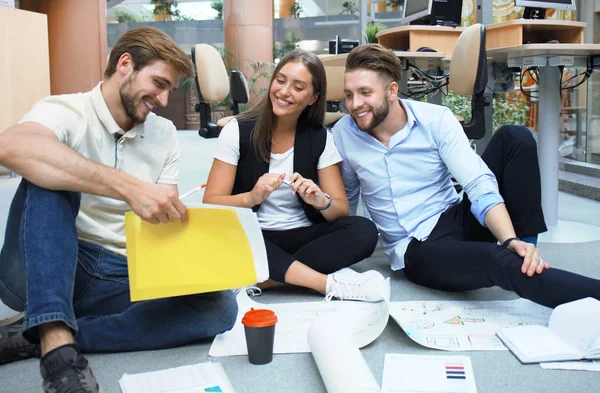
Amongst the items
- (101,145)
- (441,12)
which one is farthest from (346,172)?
(441,12)

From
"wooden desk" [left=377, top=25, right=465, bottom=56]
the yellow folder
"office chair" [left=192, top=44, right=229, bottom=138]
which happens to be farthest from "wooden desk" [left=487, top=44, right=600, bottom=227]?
the yellow folder

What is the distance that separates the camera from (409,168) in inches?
80.4

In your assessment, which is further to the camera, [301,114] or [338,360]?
[301,114]

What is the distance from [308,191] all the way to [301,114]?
0.39m

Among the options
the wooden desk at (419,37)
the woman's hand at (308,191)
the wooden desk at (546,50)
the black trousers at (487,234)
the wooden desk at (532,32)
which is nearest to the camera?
the black trousers at (487,234)

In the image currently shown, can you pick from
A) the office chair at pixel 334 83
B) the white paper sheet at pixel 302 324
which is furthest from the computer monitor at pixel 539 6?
the white paper sheet at pixel 302 324

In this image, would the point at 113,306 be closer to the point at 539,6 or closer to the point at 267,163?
the point at 267,163

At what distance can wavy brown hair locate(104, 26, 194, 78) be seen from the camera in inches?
59.9

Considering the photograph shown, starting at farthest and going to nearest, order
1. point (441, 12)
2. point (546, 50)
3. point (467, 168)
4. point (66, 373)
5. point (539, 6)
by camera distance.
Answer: point (441, 12) → point (539, 6) → point (546, 50) → point (467, 168) → point (66, 373)

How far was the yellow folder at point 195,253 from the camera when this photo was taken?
1.28 m

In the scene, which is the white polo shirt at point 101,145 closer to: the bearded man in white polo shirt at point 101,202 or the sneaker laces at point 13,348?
the bearded man in white polo shirt at point 101,202

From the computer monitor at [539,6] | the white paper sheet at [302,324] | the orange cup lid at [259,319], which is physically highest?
the computer monitor at [539,6]

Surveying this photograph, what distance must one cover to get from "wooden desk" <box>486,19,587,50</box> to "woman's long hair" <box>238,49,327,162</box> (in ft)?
4.31

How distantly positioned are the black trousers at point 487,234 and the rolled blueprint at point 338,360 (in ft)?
1.77
